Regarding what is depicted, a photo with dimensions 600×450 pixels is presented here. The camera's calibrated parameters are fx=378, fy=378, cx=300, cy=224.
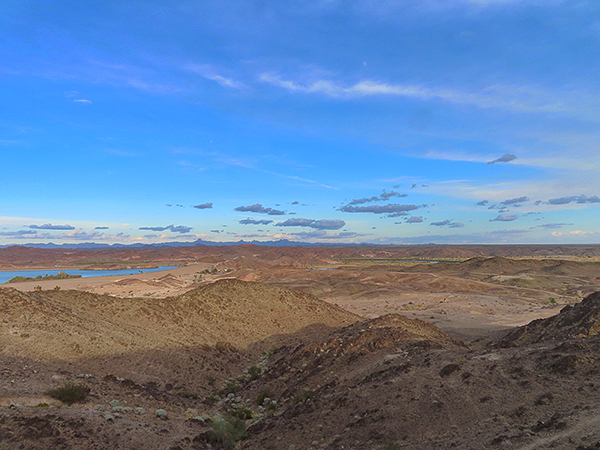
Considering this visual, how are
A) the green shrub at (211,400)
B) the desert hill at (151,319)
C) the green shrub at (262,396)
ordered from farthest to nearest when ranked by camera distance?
the desert hill at (151,319) → the green shrub at (211,400) → the green shrub at (262,396)

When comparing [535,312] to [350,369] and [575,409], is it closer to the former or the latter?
[350,369]

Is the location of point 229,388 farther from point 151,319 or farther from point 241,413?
point 151,319

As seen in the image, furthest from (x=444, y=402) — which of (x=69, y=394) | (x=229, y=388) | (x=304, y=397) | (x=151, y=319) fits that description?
(x=151, y=319)

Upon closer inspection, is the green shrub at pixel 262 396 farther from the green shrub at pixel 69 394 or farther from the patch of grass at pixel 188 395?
the green shrub at pixel 69 394

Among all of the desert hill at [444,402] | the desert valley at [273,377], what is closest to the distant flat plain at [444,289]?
the desert valley at [273,377]

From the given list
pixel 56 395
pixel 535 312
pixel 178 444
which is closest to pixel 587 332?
pixel 178 444

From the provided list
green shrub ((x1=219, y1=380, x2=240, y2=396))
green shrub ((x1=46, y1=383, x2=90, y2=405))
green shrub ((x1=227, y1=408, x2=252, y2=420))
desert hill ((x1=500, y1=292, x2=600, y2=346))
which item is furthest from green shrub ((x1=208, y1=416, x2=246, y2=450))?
desert hill ((x1=500, y1=292, x2=600, y2=346))
